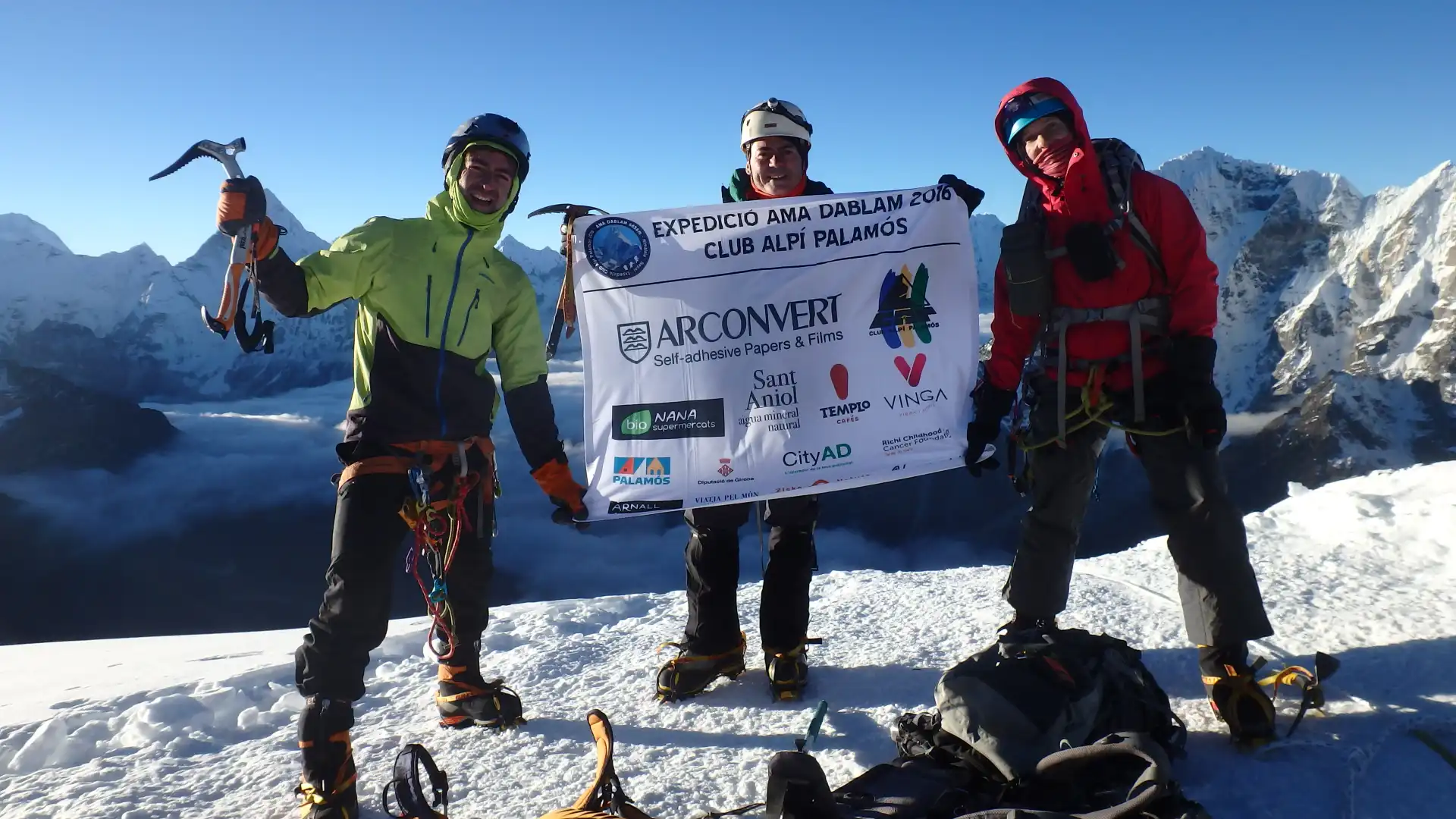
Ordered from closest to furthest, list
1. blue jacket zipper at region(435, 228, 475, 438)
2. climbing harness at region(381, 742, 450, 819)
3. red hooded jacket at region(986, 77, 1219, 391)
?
climbing harness at region(381, 742, 450, 819), red hooded jacket at region(986, 77, 1219, 391), blue jacket zipper at region(435, 228, 475, 438)

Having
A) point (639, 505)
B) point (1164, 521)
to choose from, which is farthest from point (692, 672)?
point (1164, 521)

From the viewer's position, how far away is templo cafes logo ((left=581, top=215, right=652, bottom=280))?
409cm

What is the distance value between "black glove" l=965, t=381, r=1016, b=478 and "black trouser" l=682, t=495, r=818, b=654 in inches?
34.6

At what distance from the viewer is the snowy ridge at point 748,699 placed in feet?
9.75

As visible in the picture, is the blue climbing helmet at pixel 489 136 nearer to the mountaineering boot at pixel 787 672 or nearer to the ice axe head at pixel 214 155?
the ice axe head at pixel 214 155

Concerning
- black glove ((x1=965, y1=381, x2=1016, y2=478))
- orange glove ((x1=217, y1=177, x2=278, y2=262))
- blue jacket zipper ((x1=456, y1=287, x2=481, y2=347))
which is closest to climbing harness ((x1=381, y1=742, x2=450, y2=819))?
blue jacket zipper ((x1=456, y1=287, x2=481, y2=347))

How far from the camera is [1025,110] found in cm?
348

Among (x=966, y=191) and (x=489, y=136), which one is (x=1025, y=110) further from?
(x=489, y=136)

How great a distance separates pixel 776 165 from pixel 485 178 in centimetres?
149

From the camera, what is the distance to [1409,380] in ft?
562

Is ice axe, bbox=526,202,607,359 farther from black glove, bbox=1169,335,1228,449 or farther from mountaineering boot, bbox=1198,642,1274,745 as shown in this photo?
mountaineering boot, bbox=1198,642,1274,745

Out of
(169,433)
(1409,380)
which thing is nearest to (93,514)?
(169,433)

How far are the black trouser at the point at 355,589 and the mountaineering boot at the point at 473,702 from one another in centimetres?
61

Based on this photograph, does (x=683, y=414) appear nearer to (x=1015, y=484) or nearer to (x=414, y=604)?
(x=1015, y=484)
